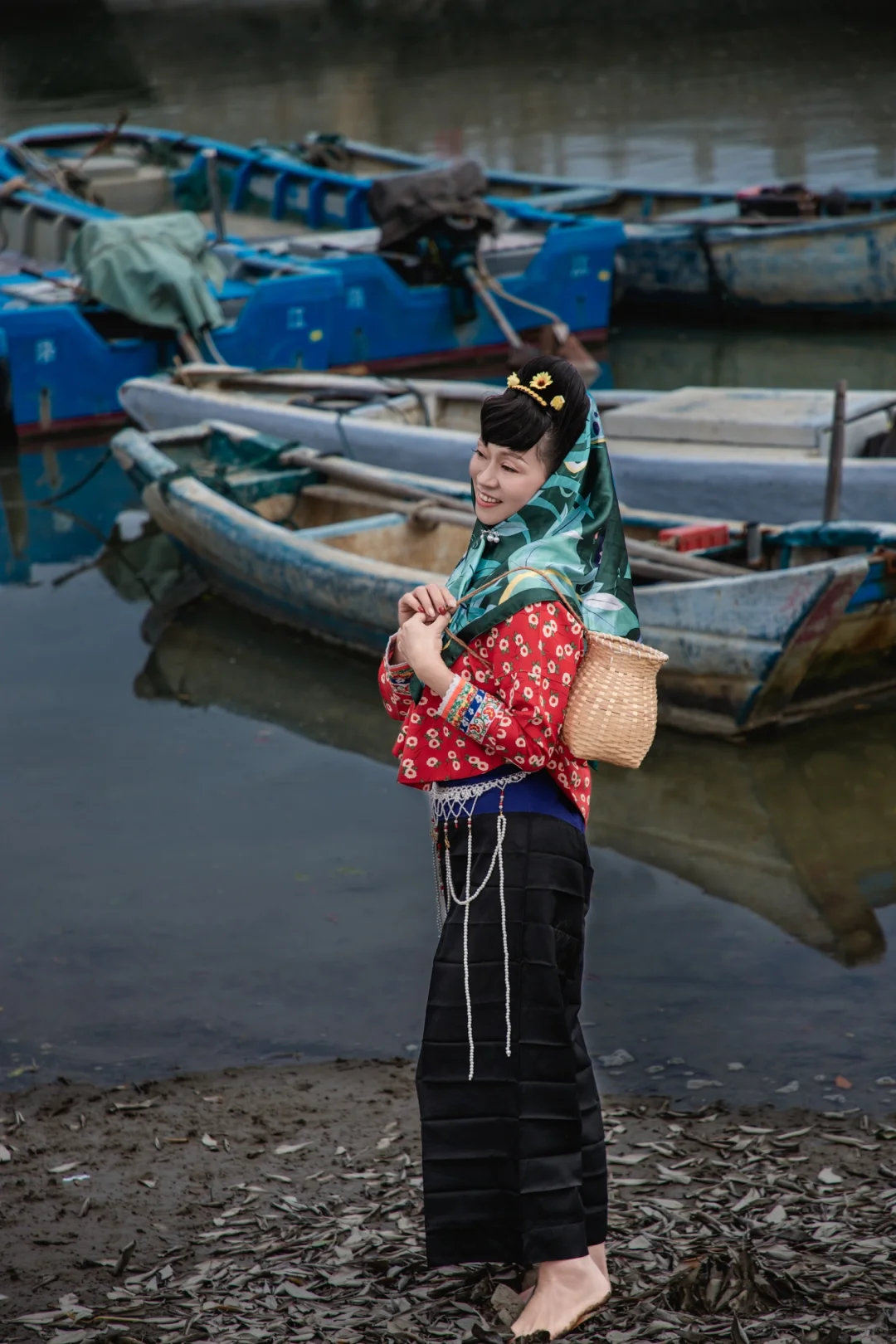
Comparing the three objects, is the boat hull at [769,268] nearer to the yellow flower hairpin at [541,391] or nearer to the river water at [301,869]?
the river water at [301,869]

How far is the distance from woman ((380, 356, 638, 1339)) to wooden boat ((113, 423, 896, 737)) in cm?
360

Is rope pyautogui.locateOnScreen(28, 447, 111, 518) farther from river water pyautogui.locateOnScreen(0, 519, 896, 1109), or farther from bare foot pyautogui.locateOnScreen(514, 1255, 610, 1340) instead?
bare foot pyautogui.locateOnScreen(514, 1255, 610, 1340)

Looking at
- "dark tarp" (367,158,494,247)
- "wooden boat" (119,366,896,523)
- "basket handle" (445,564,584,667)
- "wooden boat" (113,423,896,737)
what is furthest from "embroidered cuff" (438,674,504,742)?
"dark tarp" (367,158,494,247)

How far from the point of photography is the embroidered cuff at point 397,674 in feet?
10.8

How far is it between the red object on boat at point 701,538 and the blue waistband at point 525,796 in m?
4.39

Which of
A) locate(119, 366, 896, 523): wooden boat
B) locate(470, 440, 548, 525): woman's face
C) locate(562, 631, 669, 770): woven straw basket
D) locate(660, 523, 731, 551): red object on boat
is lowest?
locate(660, 523, 731, 551): red object on boat

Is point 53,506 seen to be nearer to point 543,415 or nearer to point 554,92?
point 543,415

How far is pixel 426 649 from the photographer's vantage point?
10.1 ft

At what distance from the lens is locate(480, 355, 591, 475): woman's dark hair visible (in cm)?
309

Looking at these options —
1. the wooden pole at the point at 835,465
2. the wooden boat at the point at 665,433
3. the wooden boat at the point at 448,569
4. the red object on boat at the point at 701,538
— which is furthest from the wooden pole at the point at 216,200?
the wooden pole at the point at 835,465

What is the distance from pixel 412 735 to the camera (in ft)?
10.5

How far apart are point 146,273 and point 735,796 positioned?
24.1ft

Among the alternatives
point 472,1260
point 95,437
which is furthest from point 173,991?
point 95,437

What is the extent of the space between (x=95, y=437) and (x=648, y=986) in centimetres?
891
